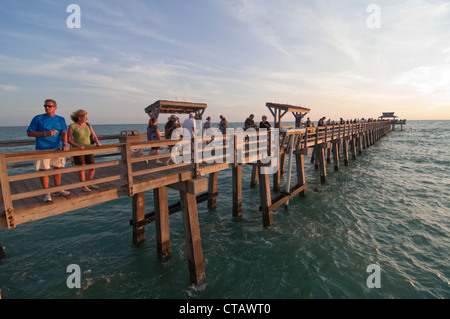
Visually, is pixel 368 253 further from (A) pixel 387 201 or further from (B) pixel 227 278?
(A) pixel 387 201

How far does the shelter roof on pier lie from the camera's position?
9.32m

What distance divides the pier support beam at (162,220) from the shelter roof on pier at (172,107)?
4.15 m

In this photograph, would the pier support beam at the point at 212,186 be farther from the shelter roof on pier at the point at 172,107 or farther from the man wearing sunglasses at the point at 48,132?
the man wearing sunglasses at the point at 48,132

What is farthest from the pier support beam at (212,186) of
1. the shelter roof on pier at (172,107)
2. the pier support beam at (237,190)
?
the shelter roof on pier at (172,107)

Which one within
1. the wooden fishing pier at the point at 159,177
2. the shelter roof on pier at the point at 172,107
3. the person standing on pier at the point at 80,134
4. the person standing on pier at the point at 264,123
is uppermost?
the shelter roof on pier at the point at 172,107

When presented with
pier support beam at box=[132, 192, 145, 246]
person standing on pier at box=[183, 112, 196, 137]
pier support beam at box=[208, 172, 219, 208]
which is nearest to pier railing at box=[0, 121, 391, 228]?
person standing on pier at box=[183, 112, 196, 137]

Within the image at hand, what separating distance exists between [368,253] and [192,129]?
7471 millimetres

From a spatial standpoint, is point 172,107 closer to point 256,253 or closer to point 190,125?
point 190,125

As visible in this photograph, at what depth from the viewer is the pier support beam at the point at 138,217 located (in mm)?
7420

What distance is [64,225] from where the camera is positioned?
9.74m

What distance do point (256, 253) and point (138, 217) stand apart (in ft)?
14.5
